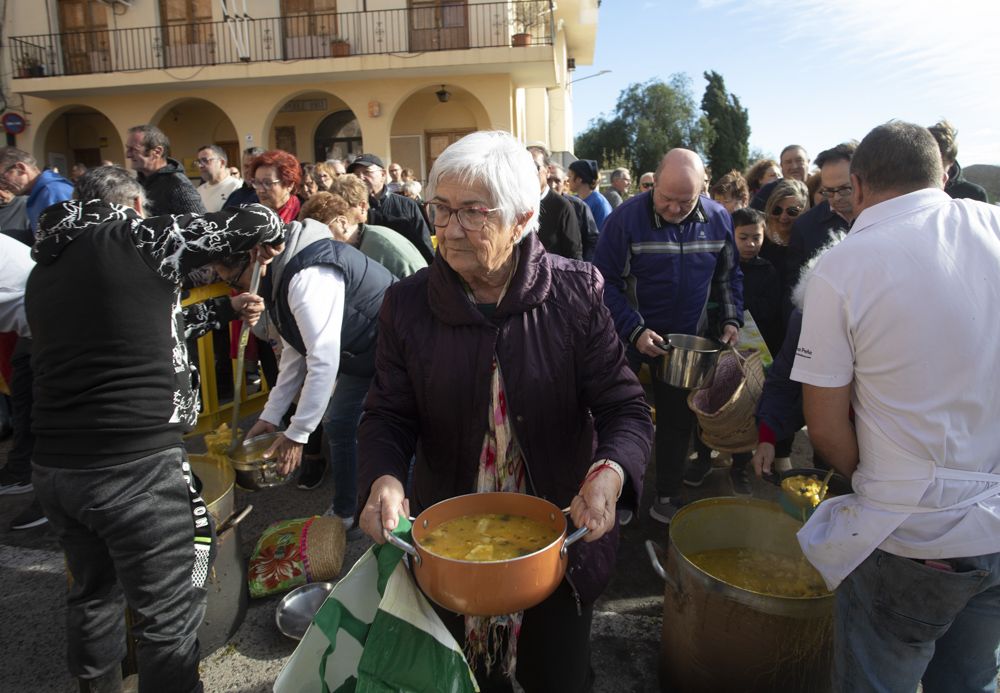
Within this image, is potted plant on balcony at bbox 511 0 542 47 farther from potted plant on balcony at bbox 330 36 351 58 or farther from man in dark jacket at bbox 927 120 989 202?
man in dark jacket at bbox 927 120 989 202

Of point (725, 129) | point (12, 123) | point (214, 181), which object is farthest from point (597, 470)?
point (725, 129)

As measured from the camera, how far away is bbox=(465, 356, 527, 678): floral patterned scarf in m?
1.87

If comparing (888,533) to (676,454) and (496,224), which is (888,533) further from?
(676,454)

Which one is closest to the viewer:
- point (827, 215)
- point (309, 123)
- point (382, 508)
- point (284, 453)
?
point (382, 508)

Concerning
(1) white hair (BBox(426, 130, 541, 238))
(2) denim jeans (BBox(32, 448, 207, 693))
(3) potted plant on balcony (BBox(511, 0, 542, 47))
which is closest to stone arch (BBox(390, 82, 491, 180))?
(3) potted plant on balcony (BBox(511, 0, 542, 47))

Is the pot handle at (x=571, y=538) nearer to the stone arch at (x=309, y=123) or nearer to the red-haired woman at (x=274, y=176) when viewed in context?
the red-haired woman at (x=274, y=176)

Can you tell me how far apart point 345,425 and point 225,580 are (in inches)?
42.0

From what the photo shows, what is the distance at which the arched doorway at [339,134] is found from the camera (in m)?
18.6

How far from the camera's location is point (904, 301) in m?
1.54

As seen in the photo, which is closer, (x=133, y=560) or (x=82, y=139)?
(x=133, y=560)

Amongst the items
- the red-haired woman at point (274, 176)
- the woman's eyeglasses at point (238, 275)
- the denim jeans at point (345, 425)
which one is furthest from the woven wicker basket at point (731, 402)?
the red-haired woman at point (274, 176)

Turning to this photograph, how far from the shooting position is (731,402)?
3.22m

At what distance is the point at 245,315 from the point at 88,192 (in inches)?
35.8

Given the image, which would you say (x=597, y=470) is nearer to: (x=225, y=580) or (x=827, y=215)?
(x=225, y=580)
